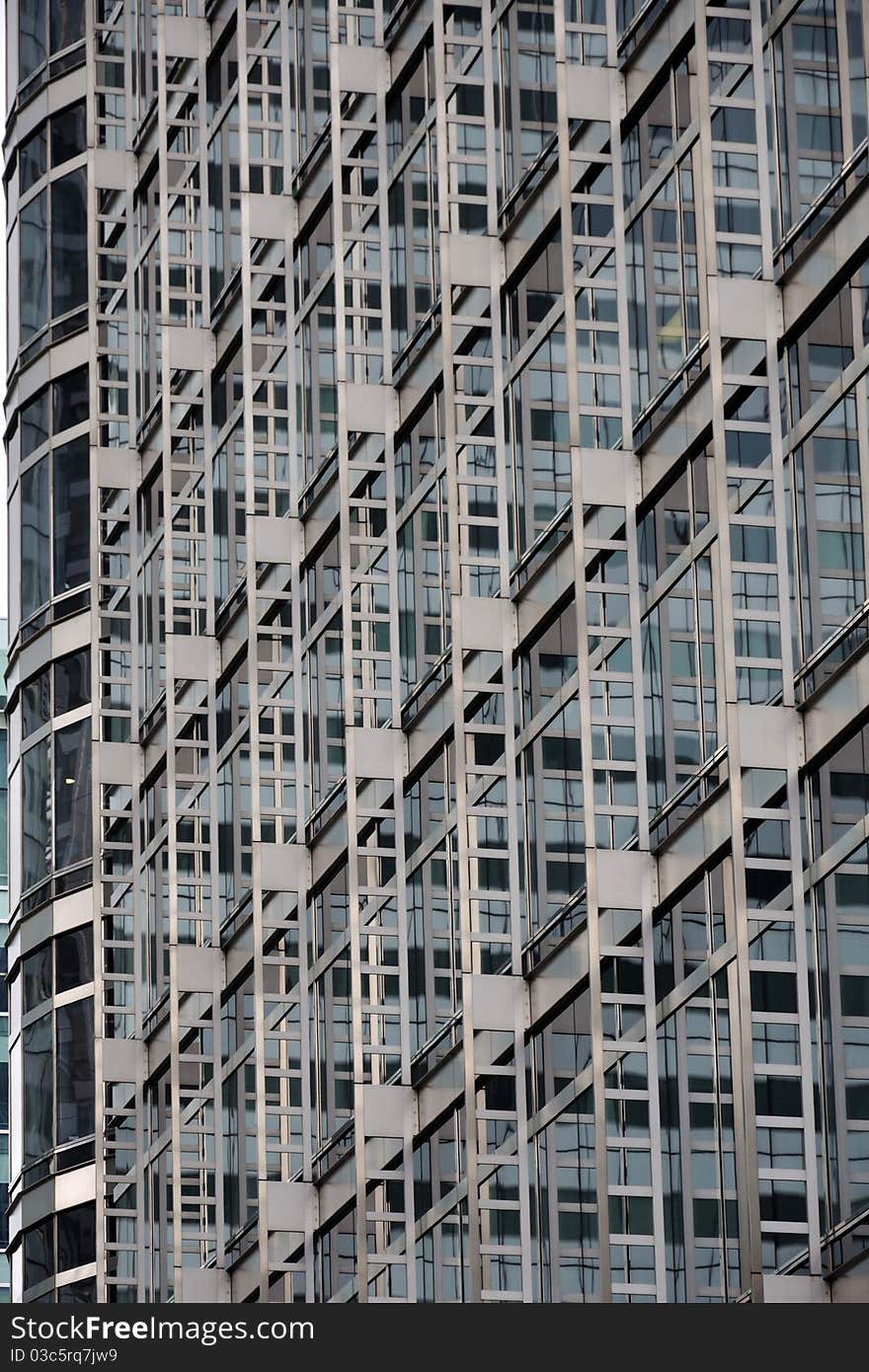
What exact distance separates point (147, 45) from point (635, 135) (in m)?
23.8

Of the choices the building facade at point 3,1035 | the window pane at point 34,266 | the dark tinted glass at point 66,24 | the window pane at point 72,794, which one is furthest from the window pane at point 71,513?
the building facade at point 3,1035

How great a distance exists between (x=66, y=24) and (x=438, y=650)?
24.7 metres

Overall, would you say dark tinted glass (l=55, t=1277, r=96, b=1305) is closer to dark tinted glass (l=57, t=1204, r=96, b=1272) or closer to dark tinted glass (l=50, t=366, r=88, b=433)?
dark tinted glass (l=57, t=1204, r=96, b=1272)

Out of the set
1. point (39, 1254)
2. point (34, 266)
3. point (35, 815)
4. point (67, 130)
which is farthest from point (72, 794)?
point (67, 130)

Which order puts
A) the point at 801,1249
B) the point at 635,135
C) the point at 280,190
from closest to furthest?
the point at 801,1249, the point at 635,135, the point at 280,190

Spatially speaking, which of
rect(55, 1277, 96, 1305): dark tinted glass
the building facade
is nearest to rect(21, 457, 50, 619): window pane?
rect(55, 1277, 96, 1305): dark tinted glass

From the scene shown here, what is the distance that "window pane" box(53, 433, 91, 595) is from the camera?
65.1 m

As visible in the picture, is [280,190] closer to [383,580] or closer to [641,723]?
[383,580]

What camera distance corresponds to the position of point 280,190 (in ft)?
180

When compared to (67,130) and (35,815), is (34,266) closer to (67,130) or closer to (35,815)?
(67,130)

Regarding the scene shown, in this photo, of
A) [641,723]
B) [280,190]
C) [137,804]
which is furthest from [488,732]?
[137,804]

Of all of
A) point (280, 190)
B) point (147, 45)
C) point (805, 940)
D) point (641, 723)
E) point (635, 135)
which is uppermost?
point (147, 45)

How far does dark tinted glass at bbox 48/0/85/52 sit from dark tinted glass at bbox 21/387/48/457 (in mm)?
6660

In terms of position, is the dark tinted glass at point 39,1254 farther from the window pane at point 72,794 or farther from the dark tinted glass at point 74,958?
the window pane at point 72,794
